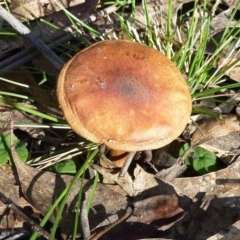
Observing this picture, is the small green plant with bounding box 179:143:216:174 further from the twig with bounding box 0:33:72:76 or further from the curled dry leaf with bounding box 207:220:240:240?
the twig with bounding box 0:33:72:76

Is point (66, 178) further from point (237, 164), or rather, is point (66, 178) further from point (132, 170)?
point (237, 164)

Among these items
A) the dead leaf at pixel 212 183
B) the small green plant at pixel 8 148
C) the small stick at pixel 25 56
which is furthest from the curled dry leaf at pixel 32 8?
the dead leaf at pixel 212 183

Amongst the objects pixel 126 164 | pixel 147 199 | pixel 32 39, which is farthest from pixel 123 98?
pixel 32 39

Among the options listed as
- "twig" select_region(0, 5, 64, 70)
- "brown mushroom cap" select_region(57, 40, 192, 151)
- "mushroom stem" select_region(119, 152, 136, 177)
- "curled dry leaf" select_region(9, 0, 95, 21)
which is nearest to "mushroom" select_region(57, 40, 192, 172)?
"brown mushroom cap" select_region(57, 40, 192, 151)

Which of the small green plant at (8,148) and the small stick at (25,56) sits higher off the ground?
the small stick at (25,56)

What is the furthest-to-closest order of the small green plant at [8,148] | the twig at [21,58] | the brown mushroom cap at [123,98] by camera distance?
1. the twig at [21,58]
2. the small green plant at [8,148]
3. the brown mushroom cap at [123,98]

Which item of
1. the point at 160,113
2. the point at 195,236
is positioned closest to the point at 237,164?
the point at 195,236

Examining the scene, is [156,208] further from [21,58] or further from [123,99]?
[21,58]

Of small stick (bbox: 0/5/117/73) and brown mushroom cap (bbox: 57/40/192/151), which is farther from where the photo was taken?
small stick (bbox: 0/5/117/73)

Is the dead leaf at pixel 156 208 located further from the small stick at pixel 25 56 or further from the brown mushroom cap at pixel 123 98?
the small stick at pixel 25 56
